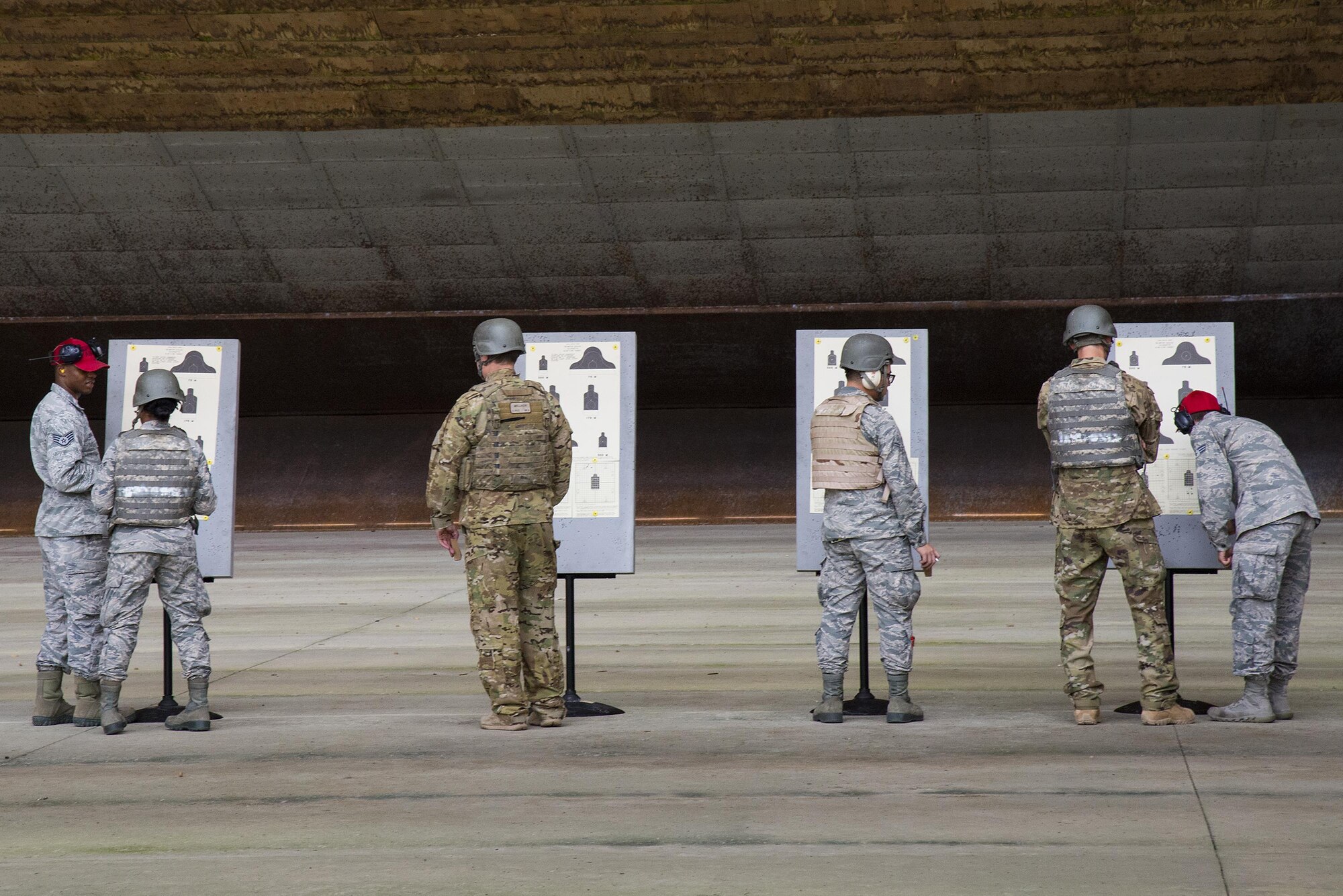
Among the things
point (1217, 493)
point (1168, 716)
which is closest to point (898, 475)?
point (1217, 493)

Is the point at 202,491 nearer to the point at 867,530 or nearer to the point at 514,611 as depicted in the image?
the point at 514,611

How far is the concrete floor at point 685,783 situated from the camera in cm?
366

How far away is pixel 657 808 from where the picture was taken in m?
4.36

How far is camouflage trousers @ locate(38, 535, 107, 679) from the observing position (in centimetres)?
600

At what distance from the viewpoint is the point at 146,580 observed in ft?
19.1

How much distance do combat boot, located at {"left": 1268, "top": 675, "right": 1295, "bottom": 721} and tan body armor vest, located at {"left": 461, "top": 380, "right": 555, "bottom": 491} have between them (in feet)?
11.3

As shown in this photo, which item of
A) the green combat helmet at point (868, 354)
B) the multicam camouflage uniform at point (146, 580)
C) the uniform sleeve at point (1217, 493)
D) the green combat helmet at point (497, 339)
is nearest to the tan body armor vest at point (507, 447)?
the green combat helmet at point (497, 339)

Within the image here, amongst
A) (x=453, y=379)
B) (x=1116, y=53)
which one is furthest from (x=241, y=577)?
(x=1116, y=53)

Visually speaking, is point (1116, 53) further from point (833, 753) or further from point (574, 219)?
point (833, 753)

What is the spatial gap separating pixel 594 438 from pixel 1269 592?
3.29 m

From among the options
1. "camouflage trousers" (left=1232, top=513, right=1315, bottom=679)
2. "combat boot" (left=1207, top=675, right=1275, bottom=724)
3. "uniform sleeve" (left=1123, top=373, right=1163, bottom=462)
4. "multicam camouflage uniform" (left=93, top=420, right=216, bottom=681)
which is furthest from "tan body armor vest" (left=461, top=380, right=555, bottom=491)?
"combat boot" (left=1207, top=675, right=1275, bottom=724)

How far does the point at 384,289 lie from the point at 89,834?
14468 mm

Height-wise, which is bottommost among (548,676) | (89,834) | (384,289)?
(89,834)

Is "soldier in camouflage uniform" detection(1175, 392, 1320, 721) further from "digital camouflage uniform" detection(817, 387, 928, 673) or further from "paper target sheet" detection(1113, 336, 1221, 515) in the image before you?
"digital camouflage uniform" detection(817, 387, 928, 673)
